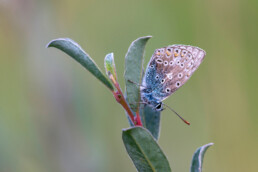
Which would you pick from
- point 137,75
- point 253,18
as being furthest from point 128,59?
point 253,18

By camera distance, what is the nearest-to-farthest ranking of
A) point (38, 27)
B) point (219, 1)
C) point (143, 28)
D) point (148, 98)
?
point (148, 98)
point (38, 27)
point (219, 1)
point (143, 28)

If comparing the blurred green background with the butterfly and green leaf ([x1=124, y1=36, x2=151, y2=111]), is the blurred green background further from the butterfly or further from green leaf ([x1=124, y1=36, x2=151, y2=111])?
green leaf ([x1=124, y1=36, x2=151, y2=111])

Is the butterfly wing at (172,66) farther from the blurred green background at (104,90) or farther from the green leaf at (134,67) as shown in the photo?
the blurred green background at (104,90)

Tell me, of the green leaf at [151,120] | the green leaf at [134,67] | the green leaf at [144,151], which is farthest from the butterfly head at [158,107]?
the green leaf at [144,151]

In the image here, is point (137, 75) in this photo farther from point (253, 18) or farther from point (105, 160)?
point (253, 18)

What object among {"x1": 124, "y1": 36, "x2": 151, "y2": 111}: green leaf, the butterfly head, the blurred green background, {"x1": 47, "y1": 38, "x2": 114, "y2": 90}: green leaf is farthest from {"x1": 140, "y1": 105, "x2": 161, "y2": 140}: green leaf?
the blurred green background

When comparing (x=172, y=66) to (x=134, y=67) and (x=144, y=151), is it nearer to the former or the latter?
(x=134, y=67)

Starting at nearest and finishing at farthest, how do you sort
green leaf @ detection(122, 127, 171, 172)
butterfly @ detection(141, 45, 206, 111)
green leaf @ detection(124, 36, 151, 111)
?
green leaf @ detection(122, 127, 171, 172), green leaf @ detection(124, 36, 151, 111), butterfly @ detection(141, 45, 206, 111)
